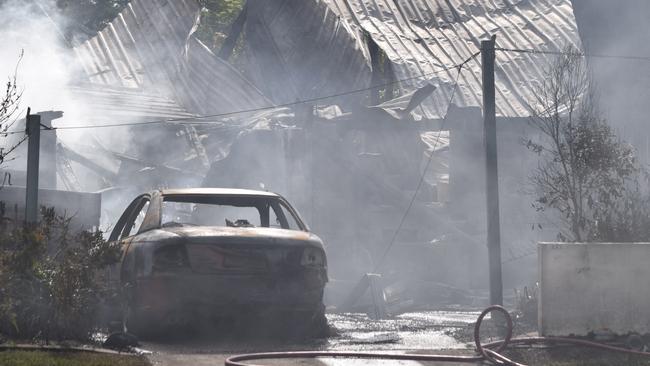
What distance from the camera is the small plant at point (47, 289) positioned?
26.3 ft

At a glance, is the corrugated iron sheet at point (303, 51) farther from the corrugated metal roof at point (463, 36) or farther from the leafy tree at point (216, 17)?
the leafy tree at point (216, 17)

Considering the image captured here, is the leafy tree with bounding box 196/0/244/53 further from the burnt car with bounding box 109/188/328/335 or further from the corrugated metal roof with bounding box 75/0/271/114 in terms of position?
the burnt car with bounding box 109/188/328/335

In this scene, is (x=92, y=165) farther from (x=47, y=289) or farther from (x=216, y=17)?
(x=216, y=17)

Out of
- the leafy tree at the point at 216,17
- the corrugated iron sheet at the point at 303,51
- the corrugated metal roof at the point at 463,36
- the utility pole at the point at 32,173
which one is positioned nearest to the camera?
the utility pole at the point at 32,173

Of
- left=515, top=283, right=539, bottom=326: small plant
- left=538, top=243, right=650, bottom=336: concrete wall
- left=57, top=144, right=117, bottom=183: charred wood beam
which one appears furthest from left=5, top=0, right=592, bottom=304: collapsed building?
left=538, top=243, right=650, bottom=336: concrete wall

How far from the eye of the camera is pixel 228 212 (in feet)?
73.6

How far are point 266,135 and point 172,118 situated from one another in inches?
197

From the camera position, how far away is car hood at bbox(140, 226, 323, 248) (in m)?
8.20

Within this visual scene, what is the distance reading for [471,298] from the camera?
1902 centimetres

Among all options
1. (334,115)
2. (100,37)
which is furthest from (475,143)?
(100,37)

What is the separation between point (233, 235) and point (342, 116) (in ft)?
53.8

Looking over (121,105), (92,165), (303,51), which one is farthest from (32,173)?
(303,51)

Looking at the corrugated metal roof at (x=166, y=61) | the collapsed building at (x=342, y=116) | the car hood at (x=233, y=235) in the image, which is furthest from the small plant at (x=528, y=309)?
the corrugated metal roof at (x=166, y=61)

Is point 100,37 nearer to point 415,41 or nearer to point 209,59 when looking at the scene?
point 209,59
